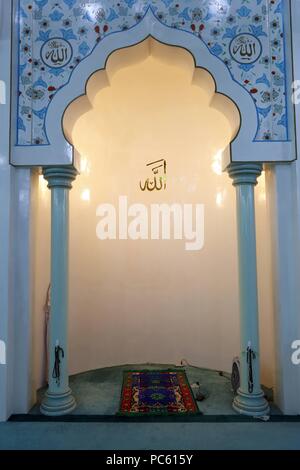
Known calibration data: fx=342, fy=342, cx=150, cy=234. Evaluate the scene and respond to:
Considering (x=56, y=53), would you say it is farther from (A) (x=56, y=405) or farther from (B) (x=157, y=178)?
(A) (x=56, y=405)

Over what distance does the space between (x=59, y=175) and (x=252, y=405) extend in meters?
2.74

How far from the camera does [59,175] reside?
3.21 metres

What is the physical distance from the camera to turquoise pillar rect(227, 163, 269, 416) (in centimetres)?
309

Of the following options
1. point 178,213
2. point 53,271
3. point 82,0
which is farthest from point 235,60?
point 53,271

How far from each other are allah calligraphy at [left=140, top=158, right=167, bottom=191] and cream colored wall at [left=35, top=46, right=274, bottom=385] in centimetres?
7

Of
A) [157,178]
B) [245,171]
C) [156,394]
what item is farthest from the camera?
[157,178]

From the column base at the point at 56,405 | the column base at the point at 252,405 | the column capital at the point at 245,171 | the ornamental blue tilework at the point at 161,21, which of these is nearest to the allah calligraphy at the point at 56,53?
the ornamental blue tilework at the point at 161,21

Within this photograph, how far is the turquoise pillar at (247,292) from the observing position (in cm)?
309

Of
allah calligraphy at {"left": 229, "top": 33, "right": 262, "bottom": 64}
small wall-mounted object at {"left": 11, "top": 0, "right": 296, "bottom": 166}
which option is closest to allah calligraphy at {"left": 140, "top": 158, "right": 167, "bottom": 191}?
small wall-mounted object at {"left": 11, "top": 0, "right": 296, "bottom": 166}

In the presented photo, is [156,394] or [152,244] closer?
[156,394]

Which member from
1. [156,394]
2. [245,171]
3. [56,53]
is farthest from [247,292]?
[56,53]

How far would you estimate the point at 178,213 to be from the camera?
4.73m

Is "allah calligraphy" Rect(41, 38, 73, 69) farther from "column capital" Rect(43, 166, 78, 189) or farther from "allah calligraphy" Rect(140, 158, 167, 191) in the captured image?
"allah calligraphy" Rect(140, 158, 167, 191)
